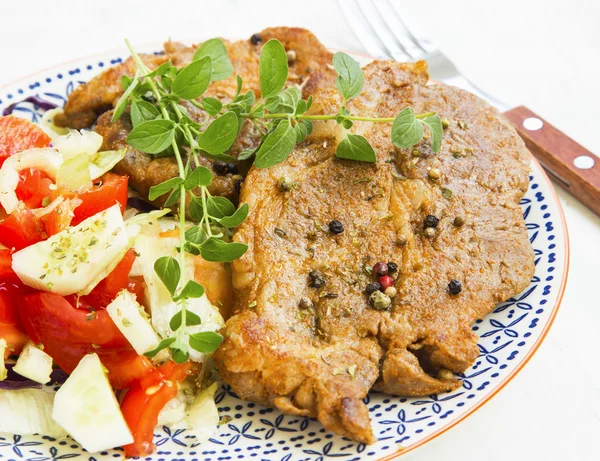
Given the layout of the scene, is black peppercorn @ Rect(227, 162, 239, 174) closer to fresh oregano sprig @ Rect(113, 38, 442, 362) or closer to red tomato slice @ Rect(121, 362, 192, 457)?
fresh oregano sprig @ Rect(113, 38, 442, 362)

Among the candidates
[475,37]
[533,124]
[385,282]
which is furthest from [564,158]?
[475,37]

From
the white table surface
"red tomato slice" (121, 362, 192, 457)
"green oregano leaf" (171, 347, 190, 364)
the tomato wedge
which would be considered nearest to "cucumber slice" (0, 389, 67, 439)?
"red tomato slice" (121, 362, 192, 457)

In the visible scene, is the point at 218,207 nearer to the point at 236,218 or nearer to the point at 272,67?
the point at 236,218

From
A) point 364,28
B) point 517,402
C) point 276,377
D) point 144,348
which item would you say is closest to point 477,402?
point 517,402

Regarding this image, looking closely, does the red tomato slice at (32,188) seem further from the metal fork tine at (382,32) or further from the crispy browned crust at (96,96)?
the metal fork tine at (382,32)

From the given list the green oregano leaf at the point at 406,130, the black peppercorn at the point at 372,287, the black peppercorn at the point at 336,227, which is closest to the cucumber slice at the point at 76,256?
the black peppercorn at the point at 336,227

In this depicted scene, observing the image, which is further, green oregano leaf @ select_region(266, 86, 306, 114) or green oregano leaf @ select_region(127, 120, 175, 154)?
green oregano leaf @ select_region(266, 86, 306, 114)
